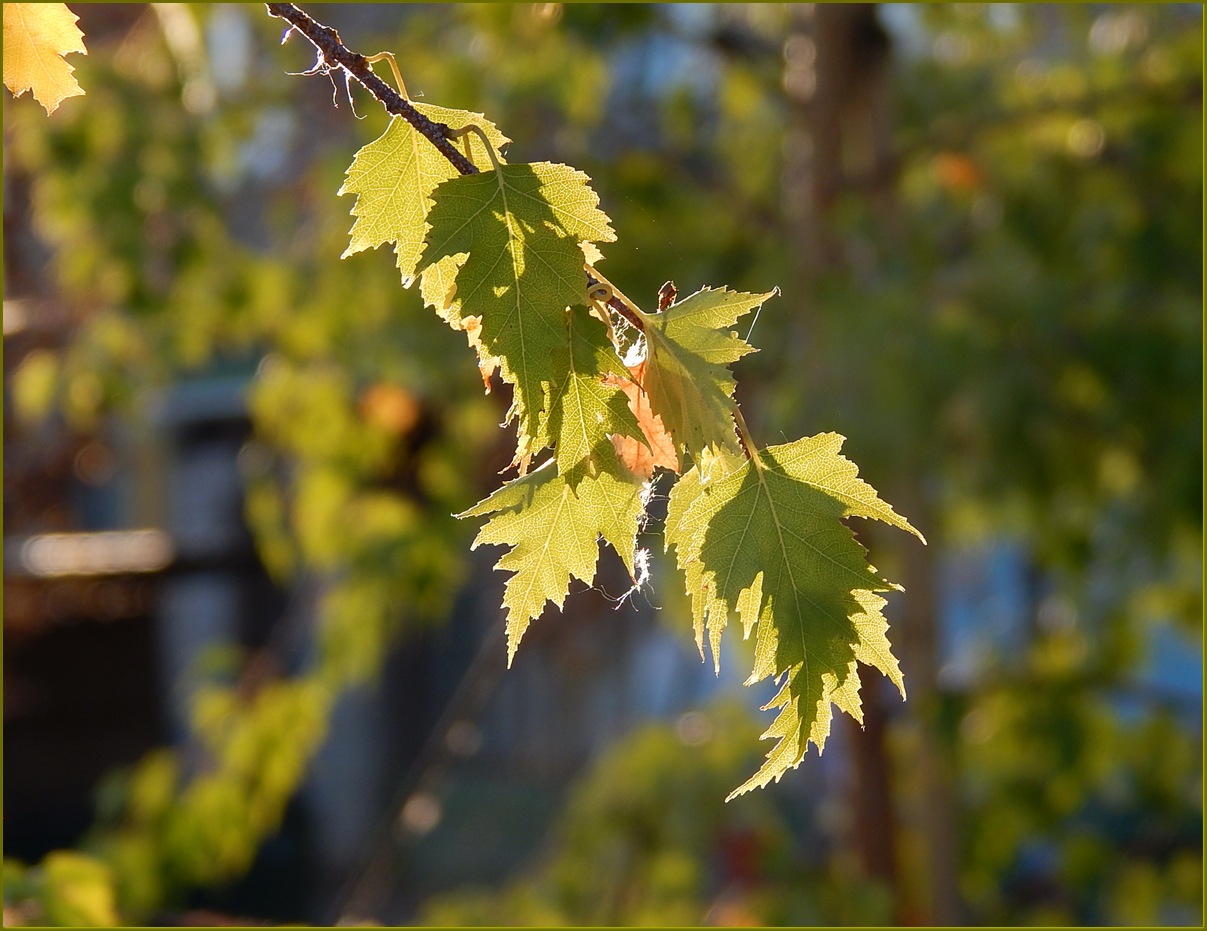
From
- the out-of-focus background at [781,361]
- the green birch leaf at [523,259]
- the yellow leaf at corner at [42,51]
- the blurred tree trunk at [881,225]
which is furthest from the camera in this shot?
the blurred tree trunk at [881,225]

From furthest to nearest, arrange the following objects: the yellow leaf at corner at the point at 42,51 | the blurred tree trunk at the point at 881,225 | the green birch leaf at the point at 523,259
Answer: the blurred tree trunk at the point at 881,225, the yellow leaf at corner at the point at 42,51, the green birch leaf at the point at 523,259

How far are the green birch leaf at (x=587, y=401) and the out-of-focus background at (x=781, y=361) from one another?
141cm

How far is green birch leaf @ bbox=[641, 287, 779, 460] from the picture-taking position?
1.94 ft

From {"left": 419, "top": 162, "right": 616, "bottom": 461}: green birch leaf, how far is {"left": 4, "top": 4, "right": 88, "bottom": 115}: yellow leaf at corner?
0.87ft

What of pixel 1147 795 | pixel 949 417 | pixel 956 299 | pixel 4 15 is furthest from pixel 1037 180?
pixel 4 15

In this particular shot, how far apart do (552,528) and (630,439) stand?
2.3 inches

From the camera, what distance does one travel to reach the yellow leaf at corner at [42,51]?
28.1 inches

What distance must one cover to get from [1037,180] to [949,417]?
70 centimetres

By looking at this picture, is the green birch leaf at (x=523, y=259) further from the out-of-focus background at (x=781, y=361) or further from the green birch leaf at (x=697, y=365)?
the out-of-focus background at (x=781, y=361)

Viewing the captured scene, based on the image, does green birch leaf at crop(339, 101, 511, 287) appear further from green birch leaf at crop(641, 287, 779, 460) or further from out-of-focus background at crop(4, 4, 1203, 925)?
out-of-focus background at crop(4, 4, 1203, 925)

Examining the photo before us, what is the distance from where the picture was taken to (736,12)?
303 cm

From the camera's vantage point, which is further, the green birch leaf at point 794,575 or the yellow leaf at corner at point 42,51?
the yellow leaf at corner at point 42,51

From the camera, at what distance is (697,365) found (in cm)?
60

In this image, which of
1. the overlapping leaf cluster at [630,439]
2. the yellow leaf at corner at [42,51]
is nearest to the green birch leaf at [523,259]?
the overlapping leaf cluster at [630,439]
